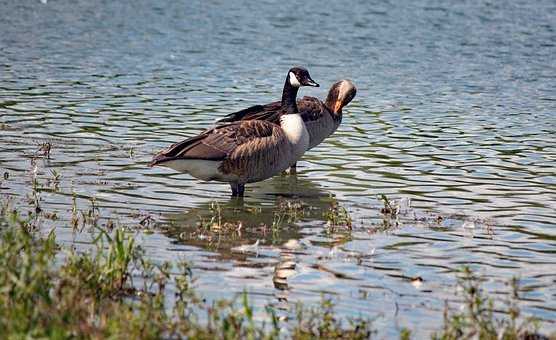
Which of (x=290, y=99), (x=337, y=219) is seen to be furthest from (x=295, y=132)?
(x=337, y=219)

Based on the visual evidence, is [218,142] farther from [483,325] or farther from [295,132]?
[483,325]

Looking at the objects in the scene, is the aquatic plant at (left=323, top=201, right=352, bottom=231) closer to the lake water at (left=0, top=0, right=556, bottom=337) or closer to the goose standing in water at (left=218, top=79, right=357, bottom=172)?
the lake water at (left=0, top=0, right=556, bottom=337)

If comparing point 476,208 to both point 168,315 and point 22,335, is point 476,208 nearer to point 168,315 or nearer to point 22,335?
point 168,315

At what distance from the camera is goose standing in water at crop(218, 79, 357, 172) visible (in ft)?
48.2

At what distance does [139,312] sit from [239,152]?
5.10m

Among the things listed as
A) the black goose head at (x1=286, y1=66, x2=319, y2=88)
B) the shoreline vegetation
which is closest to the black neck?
the black goose head at (x1=286, y1=66, x2=319, y2=88)

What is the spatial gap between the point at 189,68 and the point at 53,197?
38.7ft

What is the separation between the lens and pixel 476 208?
12898 mm

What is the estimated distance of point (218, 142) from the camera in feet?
42.4

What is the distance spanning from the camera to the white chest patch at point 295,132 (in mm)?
13555

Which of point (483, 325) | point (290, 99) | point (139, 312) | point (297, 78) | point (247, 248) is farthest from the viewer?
point (297, 78)

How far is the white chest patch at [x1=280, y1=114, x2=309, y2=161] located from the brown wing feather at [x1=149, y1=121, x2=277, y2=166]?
0.28 m

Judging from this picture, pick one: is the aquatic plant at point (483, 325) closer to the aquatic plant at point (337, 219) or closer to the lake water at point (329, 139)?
the lake water at point (329, 139)

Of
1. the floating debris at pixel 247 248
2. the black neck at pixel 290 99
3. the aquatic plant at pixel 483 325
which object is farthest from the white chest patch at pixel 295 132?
the aquatic plant at pixel 483 325
